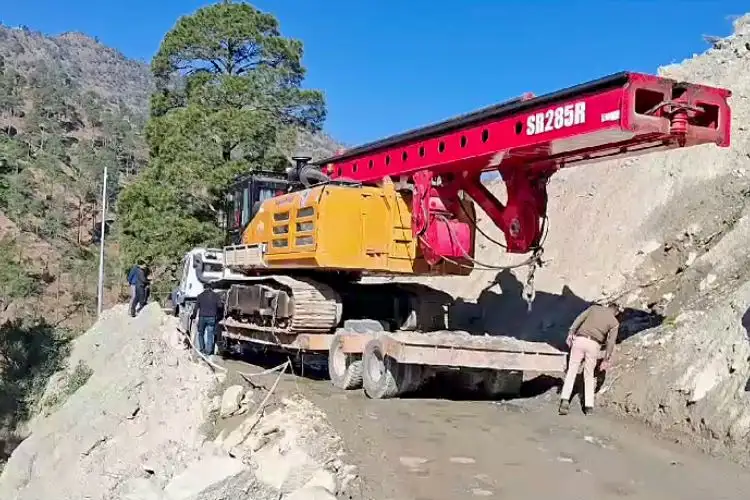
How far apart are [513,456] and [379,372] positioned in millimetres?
3271

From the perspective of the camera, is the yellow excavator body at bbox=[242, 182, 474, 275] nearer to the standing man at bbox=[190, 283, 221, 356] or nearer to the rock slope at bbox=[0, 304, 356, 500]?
the rock slope at bbox=[0, 304, 356, 500]

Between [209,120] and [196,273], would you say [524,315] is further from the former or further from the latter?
[209,120]

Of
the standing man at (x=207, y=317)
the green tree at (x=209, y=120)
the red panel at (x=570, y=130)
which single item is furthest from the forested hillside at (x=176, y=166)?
the red panel at (x=570, y=130)

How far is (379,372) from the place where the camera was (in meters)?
10.8

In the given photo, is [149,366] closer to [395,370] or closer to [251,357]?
[251,357]

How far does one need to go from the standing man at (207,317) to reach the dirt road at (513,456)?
6.00 m

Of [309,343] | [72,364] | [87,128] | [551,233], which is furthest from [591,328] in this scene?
[87,128]

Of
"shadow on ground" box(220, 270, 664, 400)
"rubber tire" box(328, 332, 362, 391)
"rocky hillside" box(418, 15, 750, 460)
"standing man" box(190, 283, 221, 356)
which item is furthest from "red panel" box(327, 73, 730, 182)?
"standing man" box(190, 283, 221, 356)

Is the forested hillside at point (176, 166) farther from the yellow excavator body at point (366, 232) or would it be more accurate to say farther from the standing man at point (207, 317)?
the yellow excavator body at point (366, 232)

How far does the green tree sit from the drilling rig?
8249 mm

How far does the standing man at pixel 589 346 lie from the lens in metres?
9.66

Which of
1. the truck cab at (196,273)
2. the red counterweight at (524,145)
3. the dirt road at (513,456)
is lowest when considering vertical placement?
the dirt road at (513,456)

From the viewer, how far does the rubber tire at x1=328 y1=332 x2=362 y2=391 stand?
1145 cm

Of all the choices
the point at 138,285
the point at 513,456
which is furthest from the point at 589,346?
the point at 138,285
